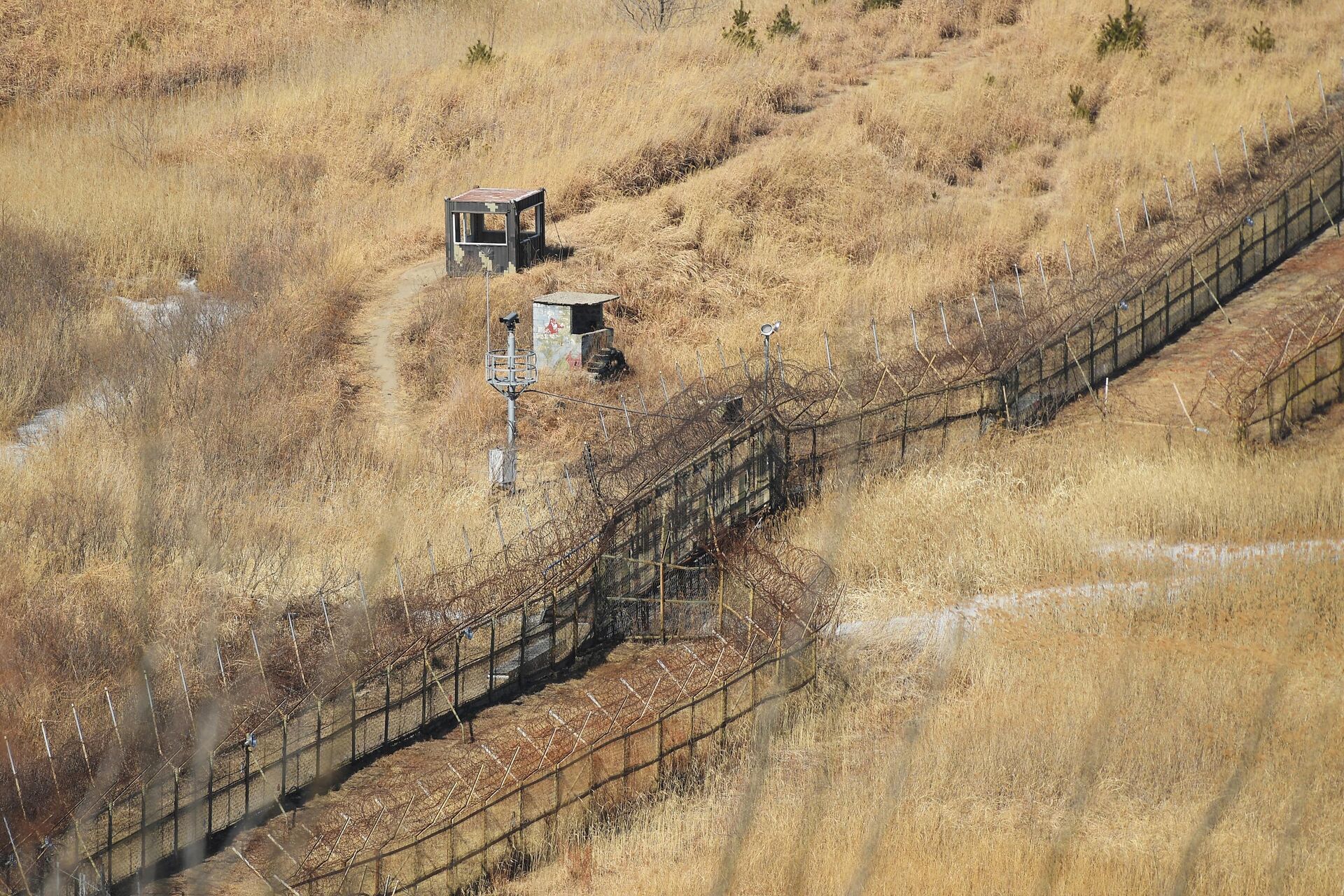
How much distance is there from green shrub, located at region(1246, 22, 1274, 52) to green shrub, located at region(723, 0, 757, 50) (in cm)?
1395

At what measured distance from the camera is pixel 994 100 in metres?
44.0

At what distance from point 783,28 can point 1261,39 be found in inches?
545

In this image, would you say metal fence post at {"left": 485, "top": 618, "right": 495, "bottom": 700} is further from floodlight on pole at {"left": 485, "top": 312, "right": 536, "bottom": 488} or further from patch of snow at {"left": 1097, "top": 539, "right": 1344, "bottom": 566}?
patch of snow at {"left": 1097, "top": 539, "right": 1344, "bottom": 566}

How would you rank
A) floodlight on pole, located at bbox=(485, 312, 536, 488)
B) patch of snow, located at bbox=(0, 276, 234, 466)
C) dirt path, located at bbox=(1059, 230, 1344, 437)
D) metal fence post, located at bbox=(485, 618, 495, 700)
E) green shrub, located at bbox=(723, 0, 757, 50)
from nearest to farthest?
1. metal fence post, located at bbox=(485, 618, 495, 700)
2. floodlight on pole, located at bbox=(485, 312, 536, 488)
3. dirt path, located at bbox=(1059, 230, 1344, 437)
4. patch of snow, located at bbox=(0, 276, 234, 466)
5. green shrub, located at bbox=(723, 0, 757, 50)

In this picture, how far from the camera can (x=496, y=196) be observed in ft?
125

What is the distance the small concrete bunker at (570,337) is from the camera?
111 ft

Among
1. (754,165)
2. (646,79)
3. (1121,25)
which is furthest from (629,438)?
(1121,25)

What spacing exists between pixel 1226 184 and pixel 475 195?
17.3m

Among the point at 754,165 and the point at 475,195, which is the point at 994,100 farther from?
the point at 475,195

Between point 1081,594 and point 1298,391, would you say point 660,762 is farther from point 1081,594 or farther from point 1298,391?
point 1298,391

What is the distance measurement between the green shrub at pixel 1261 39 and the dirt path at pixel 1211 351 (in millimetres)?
11474

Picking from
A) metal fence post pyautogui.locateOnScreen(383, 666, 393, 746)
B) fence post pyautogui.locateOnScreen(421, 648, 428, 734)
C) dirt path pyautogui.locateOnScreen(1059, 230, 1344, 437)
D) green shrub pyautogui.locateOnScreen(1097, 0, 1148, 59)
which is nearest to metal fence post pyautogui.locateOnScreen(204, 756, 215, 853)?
metal fence post pyautogui.locateOnScreen(383, 666, 393, 746)

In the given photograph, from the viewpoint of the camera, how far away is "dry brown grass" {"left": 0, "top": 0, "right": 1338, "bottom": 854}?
27.1 metres

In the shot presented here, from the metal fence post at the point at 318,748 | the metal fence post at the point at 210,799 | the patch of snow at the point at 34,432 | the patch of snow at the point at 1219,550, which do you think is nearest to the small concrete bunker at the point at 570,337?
the patch of snow at the point at 34,432
